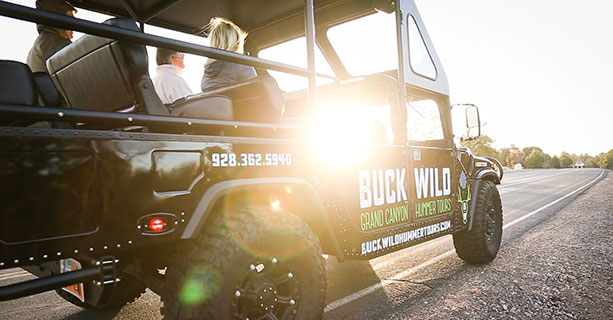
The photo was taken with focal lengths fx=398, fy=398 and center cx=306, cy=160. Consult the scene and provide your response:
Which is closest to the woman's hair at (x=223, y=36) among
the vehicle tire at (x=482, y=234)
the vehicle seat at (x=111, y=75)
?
the vehicle seat at (x=111, y=75)

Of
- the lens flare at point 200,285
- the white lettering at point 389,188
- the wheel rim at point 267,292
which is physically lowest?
the wheel rim at point 267,292

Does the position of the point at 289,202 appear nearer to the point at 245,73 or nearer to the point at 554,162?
the point at 245,73

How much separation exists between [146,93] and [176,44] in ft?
1.03

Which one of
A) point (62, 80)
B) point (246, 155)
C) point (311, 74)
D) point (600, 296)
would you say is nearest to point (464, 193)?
point (600, 296)

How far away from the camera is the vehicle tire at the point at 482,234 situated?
456 cm

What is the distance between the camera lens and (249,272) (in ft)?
7.11

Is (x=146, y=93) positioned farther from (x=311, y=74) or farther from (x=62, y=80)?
(x=311, y=74)

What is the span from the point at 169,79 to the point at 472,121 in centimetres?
310

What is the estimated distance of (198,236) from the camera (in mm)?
2109

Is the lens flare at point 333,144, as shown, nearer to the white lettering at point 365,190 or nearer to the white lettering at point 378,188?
the white lettering at point 365,190

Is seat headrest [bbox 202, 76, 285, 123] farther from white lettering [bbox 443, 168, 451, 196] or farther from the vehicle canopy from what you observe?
white lettering [bbox 443, 168, 451, 196]

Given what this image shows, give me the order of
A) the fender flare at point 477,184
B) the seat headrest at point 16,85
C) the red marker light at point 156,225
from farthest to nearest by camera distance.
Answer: the fender flare at point 477,184
the red marker light at point 156,225
the seat headrest at point 16,85

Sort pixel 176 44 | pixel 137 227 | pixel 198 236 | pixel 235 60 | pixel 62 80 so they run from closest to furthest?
pixel 137 227 → pixel 176 44 → pixel 198 236 → pixel 235 60 → pixel 62 80

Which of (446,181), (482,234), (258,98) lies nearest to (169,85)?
(258,98)
